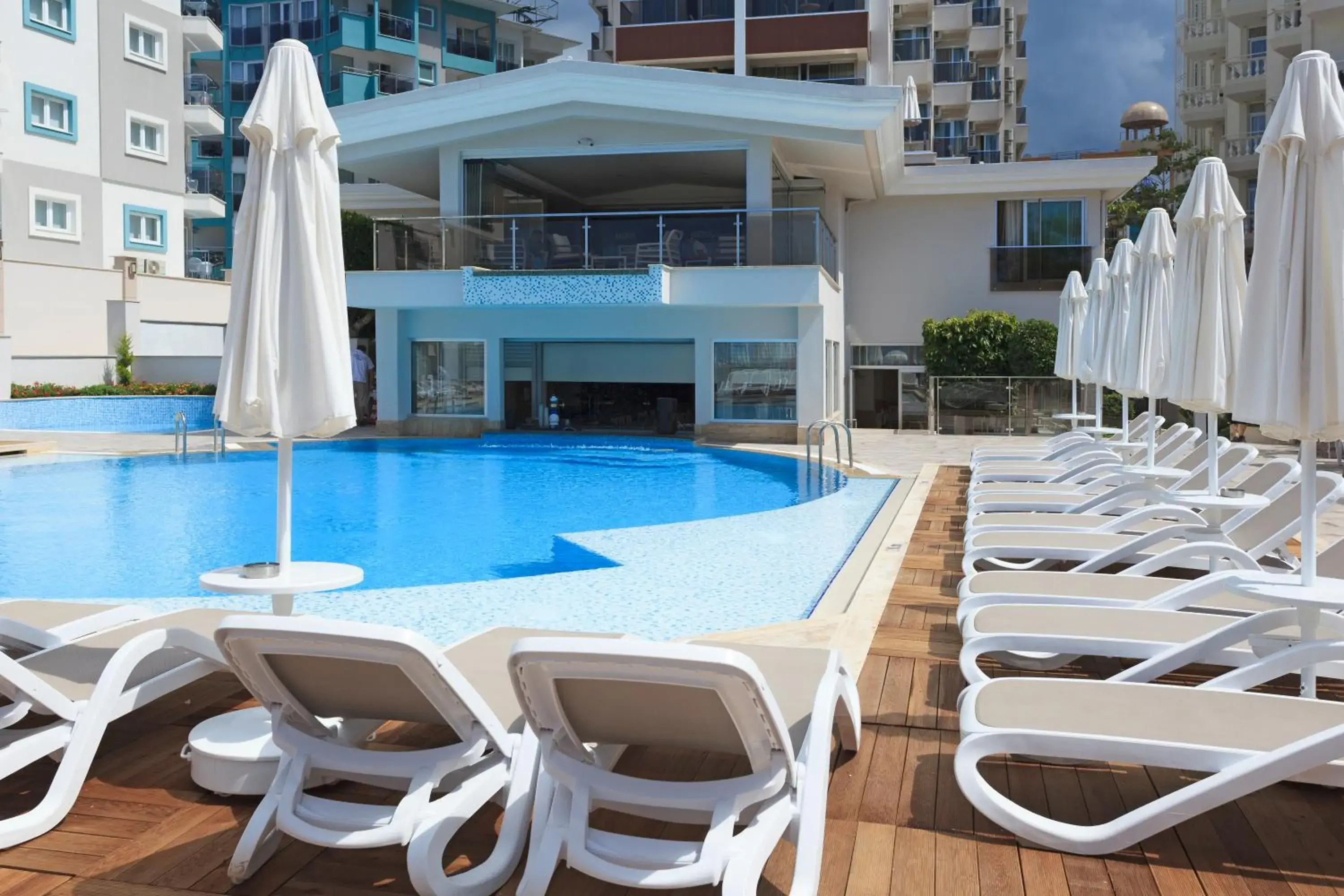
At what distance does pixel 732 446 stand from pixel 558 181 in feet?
28.1

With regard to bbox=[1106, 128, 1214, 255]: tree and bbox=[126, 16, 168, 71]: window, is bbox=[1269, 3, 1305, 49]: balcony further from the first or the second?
bbox=[126, 16, 168, 71]: window

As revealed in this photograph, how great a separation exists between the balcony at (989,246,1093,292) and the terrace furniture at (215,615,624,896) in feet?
77.1

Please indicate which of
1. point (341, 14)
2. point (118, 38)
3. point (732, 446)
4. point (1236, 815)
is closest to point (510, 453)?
point (732, 446)

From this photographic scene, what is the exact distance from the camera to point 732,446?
19.7 meters

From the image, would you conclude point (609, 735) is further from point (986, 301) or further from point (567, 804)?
point (986, 301)

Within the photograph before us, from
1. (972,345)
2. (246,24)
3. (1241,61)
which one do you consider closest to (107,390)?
(972,345)

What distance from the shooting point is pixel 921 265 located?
2550 centimetres

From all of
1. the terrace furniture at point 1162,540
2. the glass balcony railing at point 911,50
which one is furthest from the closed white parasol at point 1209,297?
the glass balcony railing at point 911,50

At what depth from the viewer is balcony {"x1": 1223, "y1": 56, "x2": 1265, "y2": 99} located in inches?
1571

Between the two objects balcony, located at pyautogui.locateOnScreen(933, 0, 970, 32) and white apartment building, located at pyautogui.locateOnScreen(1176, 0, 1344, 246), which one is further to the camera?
balcony, located at pyautogui.locateOnScreen(933, 0, 970, 32)

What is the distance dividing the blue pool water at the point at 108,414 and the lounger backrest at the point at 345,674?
67.0 feet

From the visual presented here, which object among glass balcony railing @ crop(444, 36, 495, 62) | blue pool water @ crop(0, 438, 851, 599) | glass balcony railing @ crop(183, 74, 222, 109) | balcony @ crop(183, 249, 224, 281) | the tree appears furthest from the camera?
glass balcony railing @ crop(444, 36, 495, 62)

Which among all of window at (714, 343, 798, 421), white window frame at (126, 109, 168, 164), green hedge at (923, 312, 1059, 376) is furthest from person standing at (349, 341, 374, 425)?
green hedge at (923, 312, 1059, 376)

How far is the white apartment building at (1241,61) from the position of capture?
3359 centimetres
